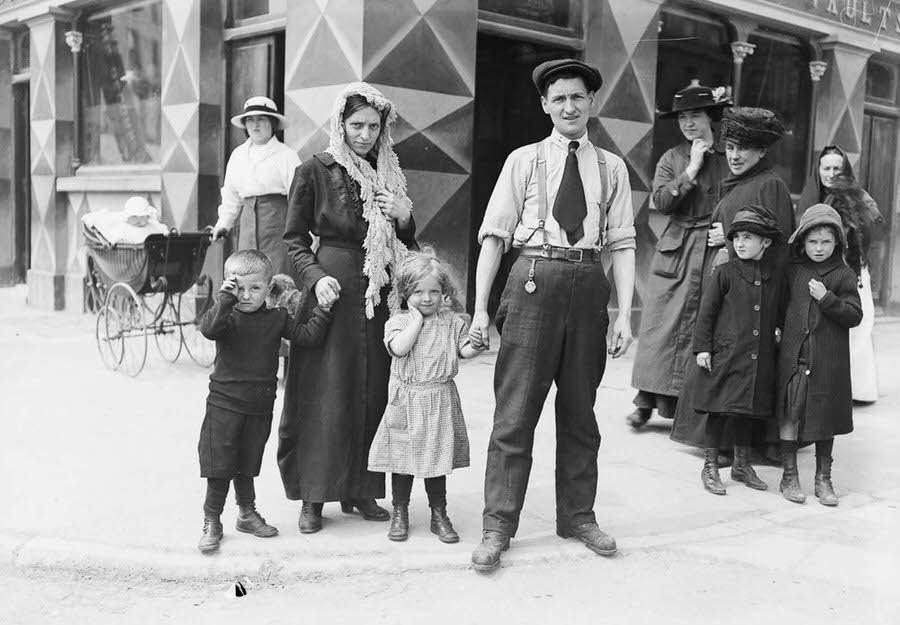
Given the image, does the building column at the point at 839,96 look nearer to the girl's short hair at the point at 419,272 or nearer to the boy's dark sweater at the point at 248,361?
the girl's short hair at the point at 419,272

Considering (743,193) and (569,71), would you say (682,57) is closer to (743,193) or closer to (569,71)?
(743,193)

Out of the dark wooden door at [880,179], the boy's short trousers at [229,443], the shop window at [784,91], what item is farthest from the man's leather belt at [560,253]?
the dark wooden door at [880,179]

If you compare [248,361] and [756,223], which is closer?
[248,361]

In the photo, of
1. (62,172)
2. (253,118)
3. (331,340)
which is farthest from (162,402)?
(62,172)

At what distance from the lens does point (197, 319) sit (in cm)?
879

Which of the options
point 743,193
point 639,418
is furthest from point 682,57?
point 743,193

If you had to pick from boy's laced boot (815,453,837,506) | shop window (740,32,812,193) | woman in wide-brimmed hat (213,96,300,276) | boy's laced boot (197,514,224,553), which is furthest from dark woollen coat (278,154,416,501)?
shop window (740,32,812,193)

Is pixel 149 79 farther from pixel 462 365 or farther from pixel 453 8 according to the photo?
pixel 462 365

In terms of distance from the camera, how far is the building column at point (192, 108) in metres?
10.1

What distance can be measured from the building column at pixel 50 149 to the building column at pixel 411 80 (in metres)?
5.18

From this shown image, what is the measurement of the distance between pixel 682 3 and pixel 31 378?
25.4 ft

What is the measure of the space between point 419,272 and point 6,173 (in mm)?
12501

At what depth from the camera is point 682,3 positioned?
36.0ft

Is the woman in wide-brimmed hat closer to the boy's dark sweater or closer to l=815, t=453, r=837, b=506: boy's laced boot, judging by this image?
the boy's dark sweater
